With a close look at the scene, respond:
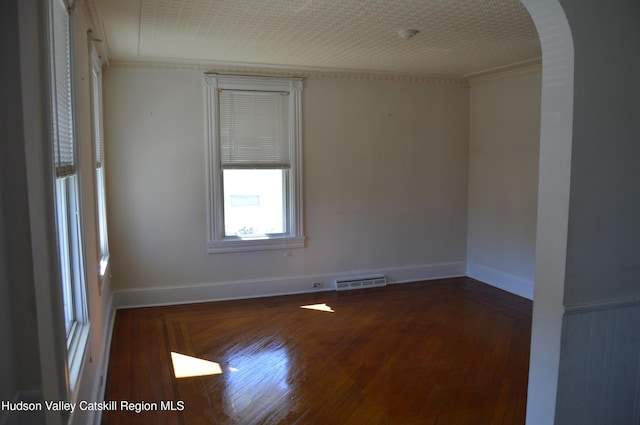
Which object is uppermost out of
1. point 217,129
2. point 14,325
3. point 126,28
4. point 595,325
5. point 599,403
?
point 126,28

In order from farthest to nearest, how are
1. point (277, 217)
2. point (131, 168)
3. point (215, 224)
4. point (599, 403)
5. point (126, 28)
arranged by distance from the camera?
1. point (277, 217)
2. point (215, 224)
3. point (131, 168)
4. point (126, 28)
5. point (599, 403)

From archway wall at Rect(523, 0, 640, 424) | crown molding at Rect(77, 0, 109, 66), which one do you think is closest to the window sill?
crown molding at Rect(77, 0, 109, 66)

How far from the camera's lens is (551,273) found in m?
1.97

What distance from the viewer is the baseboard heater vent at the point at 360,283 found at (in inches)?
235

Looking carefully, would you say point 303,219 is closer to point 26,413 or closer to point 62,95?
point 62,95

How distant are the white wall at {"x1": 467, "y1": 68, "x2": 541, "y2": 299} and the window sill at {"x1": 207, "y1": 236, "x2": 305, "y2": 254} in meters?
2.49

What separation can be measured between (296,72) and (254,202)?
164 cm

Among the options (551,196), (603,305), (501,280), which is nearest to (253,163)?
(501,280)

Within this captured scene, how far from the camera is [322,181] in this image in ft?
19.3

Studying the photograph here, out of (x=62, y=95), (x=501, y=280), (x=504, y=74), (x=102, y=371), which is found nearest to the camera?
(x=62, y=95)

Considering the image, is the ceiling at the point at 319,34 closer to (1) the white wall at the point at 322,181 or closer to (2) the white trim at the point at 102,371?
(1) the white wall at the point at 322,181

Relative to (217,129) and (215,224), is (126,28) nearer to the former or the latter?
(217,129)

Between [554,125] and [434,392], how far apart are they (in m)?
2.18

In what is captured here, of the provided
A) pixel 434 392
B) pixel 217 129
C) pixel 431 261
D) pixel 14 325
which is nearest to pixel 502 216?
pixel 431 261
